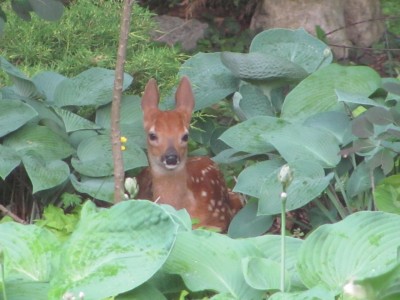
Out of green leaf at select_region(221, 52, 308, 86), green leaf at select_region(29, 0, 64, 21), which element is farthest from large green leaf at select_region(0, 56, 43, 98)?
green leaf at select_region(29, 0, 64, 21)

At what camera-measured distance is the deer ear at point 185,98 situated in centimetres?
629

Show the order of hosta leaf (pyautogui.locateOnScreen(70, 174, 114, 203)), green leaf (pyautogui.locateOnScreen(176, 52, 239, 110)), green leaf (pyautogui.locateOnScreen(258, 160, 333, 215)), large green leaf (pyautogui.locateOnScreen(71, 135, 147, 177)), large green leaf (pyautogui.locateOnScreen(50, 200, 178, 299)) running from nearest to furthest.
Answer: large green leaf (pyautogui.locateOnScreen(50, 200, 178, 299)), green leaf (pyautogui.locateOnScreen(258, 160, 333, 215)), hosta leaf (pyautogui.locateOnScreen(70, 174, 114, 203)), large green leaf (pyautogui.locateOnScreen(71, 135, 147, 177)), green leaf (pyautogui.locateOnScreen(176, 52, 239, 110))

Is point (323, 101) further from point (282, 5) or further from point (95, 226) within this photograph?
point (282, 5)

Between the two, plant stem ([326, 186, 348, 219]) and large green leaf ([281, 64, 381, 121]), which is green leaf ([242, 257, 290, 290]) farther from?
large green leaf ([281, 64, 381, 121])

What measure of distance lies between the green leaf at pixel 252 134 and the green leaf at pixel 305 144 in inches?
2.5

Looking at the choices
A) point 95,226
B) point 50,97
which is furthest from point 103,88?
point 95,226

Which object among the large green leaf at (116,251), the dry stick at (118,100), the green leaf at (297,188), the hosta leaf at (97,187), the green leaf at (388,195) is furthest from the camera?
the hosta leaf at (97,187)

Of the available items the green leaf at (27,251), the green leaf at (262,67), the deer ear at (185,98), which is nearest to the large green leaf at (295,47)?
the green leaf at (262,67)

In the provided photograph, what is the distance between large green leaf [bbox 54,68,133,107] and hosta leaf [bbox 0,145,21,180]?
1.62 ft

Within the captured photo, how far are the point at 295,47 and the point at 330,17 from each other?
3.65m

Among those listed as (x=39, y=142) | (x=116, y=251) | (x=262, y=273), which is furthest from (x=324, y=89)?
(x=116, y=251)

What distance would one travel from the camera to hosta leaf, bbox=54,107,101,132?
613cm

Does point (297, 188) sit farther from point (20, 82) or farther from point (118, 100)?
point (20, 82)

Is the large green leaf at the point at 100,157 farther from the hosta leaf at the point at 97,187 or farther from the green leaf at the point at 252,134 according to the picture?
the green leaf at the point at 252,134
